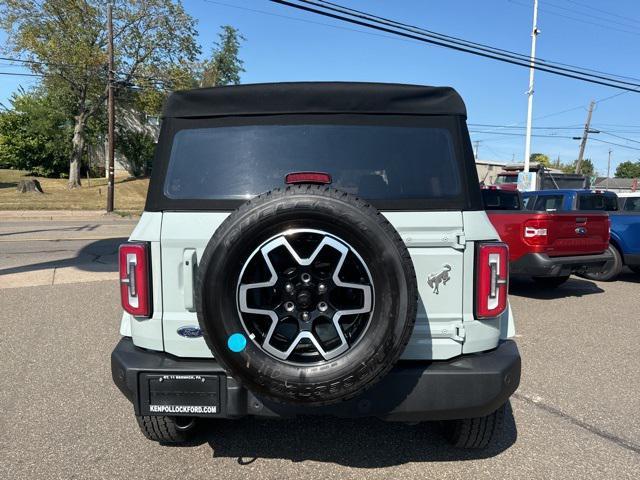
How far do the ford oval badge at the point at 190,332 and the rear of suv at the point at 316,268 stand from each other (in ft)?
0.03

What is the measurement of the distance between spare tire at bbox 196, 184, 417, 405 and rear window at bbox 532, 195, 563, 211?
7.94 m

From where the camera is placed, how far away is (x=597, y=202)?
30.4ft

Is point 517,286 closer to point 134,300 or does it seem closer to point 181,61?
point 134,300

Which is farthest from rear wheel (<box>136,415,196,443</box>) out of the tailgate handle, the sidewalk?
the sidewalk

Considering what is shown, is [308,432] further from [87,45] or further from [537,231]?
[87,45]

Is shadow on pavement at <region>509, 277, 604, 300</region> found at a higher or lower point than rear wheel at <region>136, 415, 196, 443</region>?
lower

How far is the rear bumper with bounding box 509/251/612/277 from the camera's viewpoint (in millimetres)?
7125

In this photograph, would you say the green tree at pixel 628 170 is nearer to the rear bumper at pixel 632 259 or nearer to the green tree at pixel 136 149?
Answer: the green tree at pixel 136 149

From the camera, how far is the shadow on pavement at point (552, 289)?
8133 millimetres

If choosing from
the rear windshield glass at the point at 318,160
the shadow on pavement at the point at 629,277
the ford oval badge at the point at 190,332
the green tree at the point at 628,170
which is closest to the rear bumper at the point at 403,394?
the ford oval badge at the point at 190,332

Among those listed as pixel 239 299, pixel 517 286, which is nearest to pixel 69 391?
pixel 239 299

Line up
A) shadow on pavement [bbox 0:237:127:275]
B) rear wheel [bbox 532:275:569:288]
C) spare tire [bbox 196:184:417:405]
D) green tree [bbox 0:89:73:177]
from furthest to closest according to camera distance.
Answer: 1. green tree [bbox 0:89:73:177]
2. shadow on pavement [bbox 0:237:127:275]
3. rear wheel [bbox 532:275:569:288]
4. spare tire [bbox 196:184:417:405]

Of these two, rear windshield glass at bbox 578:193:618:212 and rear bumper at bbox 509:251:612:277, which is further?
rear windshield glass at bbox 578:193:618:212

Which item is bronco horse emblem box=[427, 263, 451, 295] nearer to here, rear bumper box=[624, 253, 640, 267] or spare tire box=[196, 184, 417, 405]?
spare tire box=[196, 184, 417, 405]
